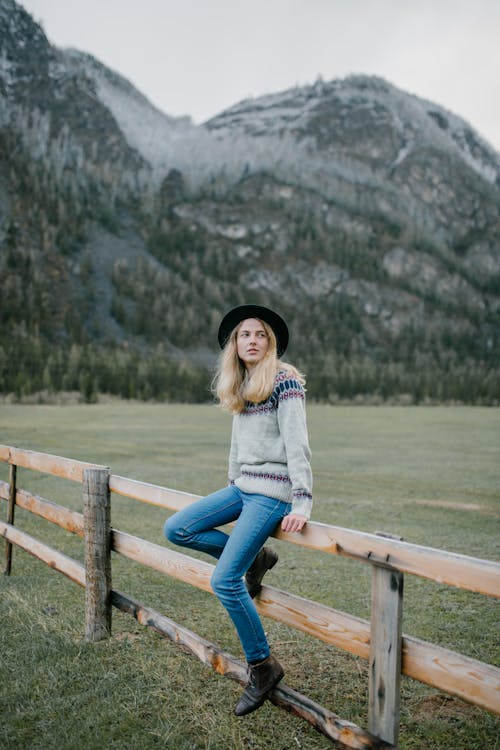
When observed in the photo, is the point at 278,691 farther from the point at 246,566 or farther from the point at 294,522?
the point at 294,522

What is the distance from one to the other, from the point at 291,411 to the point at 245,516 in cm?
68

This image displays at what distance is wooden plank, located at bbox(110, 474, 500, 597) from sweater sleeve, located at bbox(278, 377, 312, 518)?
0.52ft

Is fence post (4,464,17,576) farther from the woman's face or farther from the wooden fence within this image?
the woman's face

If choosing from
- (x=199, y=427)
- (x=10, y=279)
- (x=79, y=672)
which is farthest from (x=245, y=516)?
(x=10, y=279)

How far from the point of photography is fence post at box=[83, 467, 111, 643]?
4465 millimetres

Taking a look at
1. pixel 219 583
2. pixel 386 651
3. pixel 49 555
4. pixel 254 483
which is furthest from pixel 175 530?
pixel 49 555

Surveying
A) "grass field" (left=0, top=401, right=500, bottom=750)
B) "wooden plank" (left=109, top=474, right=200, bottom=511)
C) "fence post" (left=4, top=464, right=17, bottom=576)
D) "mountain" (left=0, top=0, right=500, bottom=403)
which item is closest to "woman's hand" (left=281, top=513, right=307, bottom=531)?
"wooden plank" (left=109, top=474, right=200, bottom=511)

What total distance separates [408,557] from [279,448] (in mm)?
1049

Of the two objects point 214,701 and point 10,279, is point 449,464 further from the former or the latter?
point 10,279

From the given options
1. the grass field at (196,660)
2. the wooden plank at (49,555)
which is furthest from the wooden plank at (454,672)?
the wooden plank at (49,555)

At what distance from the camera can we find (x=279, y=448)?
342 cm

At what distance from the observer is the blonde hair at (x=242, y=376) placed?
3496mm

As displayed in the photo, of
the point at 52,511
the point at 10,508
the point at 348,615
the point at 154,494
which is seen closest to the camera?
the point at 348,615

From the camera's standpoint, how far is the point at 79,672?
403cm
